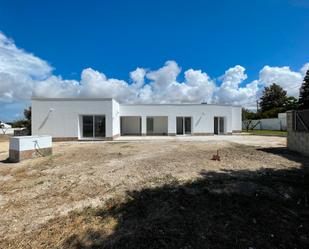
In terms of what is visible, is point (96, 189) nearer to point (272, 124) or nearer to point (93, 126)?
point (93, 126)

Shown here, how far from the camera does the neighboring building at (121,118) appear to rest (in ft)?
58.3

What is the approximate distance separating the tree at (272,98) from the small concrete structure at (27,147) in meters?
50.3

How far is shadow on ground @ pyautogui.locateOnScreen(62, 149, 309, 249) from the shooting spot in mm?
3166

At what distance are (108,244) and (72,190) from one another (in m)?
2.75

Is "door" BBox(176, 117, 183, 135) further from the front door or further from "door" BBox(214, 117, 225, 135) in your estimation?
"door" BBox(214, 117, 225, 135)

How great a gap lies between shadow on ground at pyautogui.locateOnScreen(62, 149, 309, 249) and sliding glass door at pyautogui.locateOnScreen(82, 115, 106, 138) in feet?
45.0

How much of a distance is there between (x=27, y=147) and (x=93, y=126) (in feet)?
28.8

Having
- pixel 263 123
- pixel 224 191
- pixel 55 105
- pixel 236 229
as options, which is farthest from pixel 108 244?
pixel 263 123

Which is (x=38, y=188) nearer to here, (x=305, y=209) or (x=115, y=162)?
(x=115, y=162)

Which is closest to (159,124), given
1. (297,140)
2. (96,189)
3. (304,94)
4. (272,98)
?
(297,140)

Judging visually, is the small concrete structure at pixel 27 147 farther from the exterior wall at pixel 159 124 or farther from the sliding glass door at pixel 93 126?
the exterior wall at pixel 159 124

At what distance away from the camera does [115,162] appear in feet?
28.1

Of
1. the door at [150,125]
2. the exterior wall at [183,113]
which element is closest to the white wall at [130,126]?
the door at [150,125]

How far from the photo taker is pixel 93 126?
722 inches
